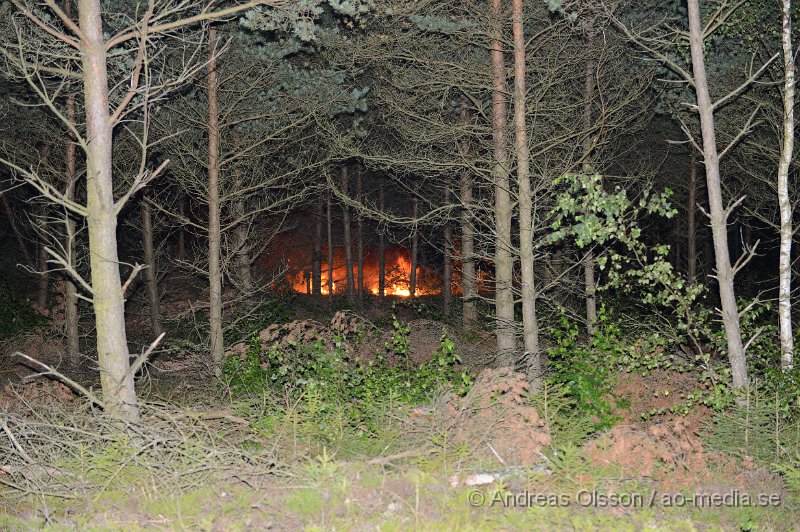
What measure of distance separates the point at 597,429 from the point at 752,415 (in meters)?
1.77

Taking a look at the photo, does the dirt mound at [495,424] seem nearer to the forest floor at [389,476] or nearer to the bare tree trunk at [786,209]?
the forest floor at [389,476]

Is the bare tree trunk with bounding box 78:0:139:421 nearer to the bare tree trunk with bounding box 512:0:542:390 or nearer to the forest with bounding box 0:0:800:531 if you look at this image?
the forest with bounding box 0:0:800:531

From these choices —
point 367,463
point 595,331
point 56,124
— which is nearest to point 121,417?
point 367,463

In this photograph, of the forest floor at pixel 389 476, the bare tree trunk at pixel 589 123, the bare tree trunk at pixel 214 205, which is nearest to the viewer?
the forest floor at pixel 389 476

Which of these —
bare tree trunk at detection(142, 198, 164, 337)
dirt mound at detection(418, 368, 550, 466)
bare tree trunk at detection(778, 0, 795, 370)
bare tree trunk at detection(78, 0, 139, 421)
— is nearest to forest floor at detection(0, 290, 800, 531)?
dirt mound at detection(418, 368, 550, 466)

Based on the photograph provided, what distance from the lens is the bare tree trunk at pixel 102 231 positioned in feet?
24.0

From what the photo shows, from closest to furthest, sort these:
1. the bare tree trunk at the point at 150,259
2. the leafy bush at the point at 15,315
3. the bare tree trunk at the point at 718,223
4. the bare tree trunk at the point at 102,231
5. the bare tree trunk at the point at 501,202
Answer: the bare tree trunk at the point at 102,231 → the bare tree trunk at the point at 718,223 → the bare tree trunk at the point at 501,202 → the bare tree trunk at the point at 150,259 → the leafy bush at the point at 15,315

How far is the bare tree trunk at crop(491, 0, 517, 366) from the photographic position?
34.8 feet

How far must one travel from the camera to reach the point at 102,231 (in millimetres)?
7355

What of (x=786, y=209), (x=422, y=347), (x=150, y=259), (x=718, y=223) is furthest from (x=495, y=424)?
(x=150, y=259)

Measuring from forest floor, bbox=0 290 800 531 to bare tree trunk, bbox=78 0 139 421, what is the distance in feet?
1.40

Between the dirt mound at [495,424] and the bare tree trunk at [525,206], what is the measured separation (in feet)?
9.25

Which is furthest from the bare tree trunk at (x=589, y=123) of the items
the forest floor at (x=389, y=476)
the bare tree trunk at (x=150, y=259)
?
the bare tree trunk at (x=150, y=259)

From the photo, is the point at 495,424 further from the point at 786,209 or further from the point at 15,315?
the point at 15,315
